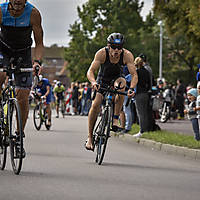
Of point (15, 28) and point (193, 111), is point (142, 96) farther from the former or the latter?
point (15, 28)

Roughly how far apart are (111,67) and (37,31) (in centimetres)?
171

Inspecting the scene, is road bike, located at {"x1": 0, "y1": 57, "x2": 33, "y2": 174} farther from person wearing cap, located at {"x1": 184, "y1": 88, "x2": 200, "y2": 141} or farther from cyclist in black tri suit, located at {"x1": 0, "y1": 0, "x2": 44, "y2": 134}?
person wearing cap, located at {"x1": 184, "y1": 88, "x2": 200, "y2": 141}

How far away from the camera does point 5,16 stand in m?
7.36

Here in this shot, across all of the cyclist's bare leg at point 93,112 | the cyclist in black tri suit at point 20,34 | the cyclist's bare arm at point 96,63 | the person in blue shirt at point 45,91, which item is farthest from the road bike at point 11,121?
the person in blue shirt at point 45,91

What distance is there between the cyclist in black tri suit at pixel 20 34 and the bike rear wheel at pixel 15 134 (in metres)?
0.37

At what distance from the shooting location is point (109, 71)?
9.00 m

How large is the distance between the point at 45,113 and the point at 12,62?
10.4m

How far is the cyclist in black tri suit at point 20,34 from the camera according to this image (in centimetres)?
737

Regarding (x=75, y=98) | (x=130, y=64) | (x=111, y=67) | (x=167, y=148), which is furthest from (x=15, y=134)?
(x=75, y=98)

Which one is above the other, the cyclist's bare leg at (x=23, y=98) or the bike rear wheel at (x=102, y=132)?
the cyclist's bare leg at (x=23, y=98)

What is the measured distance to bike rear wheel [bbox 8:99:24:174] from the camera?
272 inches

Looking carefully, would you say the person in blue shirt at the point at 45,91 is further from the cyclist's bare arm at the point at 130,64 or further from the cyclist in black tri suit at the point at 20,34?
the cyclist in black tri suit at the point at 20,34

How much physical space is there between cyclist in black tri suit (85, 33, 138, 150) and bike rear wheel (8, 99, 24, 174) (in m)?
1.71

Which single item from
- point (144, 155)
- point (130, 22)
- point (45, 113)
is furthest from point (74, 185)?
point (130, 22)
